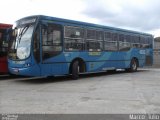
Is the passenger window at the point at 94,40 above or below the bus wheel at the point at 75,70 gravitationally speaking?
above

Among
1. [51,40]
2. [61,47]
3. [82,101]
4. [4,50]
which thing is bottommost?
[82,101]

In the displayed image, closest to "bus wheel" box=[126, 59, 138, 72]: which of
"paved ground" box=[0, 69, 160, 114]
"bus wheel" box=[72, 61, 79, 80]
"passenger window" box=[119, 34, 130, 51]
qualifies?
"passenger window" box=[119, 34, 130, 51]

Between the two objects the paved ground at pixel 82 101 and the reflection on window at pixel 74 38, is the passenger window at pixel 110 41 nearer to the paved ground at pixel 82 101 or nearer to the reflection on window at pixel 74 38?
the reflection on window at pixel 74 38

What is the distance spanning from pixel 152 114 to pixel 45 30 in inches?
319

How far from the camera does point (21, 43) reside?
48.5 feet

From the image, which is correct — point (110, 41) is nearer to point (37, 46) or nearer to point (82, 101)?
point (37, 46)

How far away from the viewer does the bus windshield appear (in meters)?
14.4

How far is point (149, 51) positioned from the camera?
24.8 meters

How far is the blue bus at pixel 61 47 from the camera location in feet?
47.3

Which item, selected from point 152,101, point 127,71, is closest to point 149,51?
point 127,71

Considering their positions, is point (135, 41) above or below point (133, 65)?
above

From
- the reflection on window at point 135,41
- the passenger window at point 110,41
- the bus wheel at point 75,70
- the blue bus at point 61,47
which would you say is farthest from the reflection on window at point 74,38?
the reflection on window at point 135,41

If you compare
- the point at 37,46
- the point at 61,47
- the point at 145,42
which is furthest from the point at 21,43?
the point at 145,42

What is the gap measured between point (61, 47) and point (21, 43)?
6.33 ft
